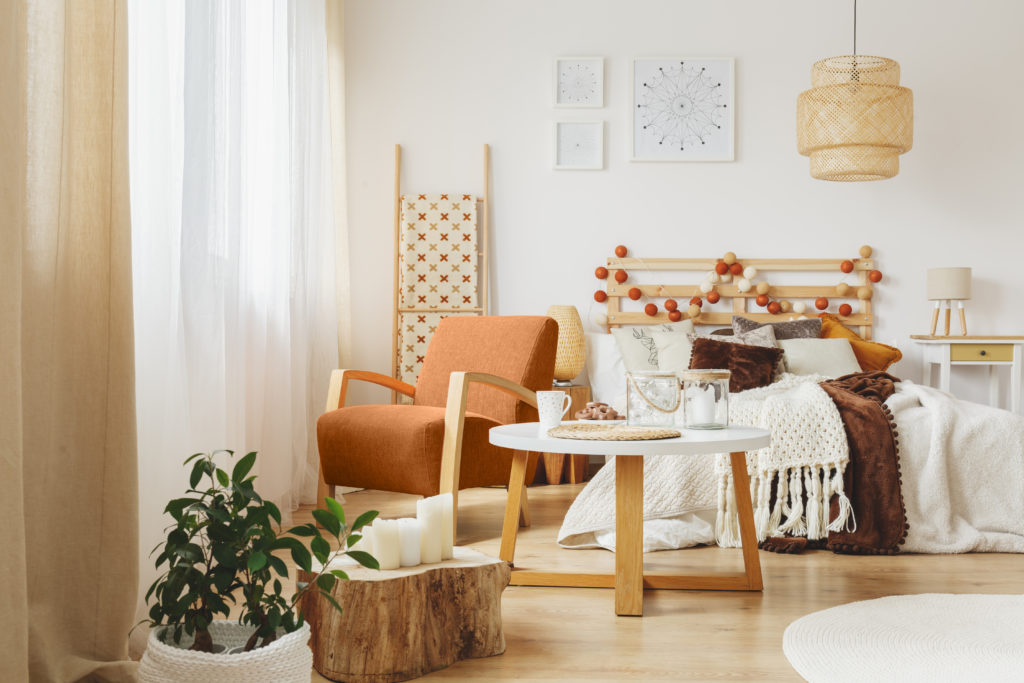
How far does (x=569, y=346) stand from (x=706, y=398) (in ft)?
7.55

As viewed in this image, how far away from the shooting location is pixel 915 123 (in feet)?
16.3

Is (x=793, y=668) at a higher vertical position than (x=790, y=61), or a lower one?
lower

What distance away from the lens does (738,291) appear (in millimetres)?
4902

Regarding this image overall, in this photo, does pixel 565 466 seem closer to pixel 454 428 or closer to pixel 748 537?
pixel 454 428

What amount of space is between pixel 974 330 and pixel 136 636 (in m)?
4.64

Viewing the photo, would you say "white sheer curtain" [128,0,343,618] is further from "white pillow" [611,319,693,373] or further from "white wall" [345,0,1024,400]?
"white pillow" [611,319,693,373]

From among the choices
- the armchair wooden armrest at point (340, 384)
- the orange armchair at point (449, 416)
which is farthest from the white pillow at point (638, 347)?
the armchair wooden armrest at point (340, 384)

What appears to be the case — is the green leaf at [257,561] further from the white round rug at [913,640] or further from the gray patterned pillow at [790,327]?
the gray patterned pillow at [790,327]

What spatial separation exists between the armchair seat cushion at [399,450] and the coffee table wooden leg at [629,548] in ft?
2.82

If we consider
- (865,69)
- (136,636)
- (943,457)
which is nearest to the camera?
(136,636)

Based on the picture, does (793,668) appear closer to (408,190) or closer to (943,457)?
(943,457)

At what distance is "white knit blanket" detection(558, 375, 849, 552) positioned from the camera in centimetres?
286

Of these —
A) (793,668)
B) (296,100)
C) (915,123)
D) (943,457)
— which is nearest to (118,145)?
(793,668)

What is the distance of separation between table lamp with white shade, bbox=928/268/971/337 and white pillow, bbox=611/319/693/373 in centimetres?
138
